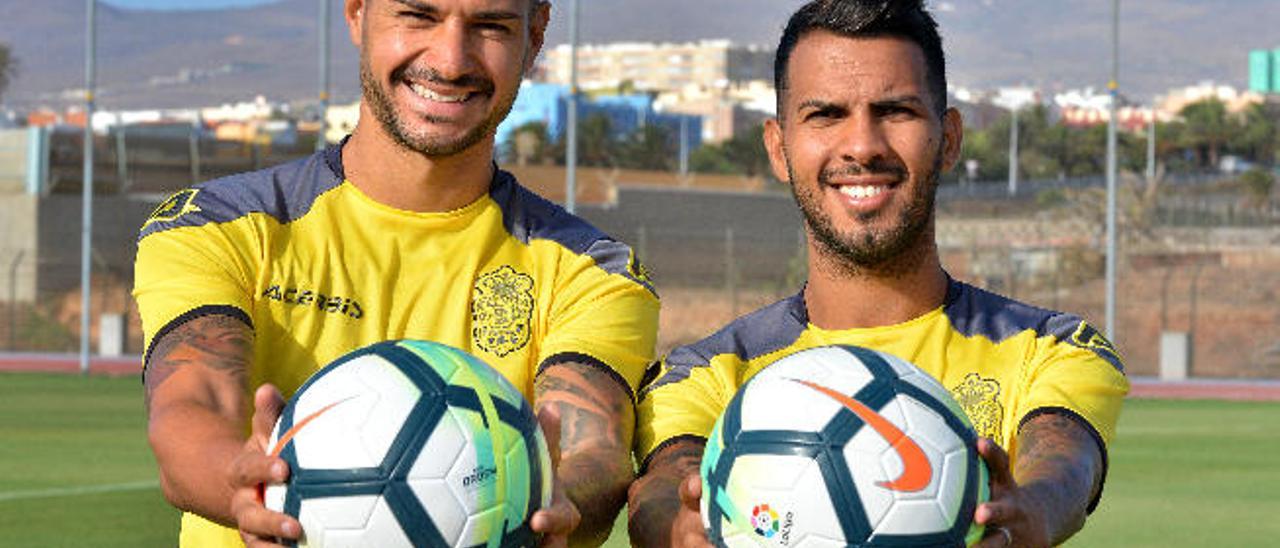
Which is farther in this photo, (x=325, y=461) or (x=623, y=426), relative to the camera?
(x=623, y=426)

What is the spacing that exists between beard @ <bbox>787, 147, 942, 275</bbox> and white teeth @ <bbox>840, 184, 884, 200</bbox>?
0.15ft

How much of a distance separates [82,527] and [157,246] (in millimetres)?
9174

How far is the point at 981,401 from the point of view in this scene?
559 centimetres

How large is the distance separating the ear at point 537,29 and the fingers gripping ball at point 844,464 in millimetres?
1383

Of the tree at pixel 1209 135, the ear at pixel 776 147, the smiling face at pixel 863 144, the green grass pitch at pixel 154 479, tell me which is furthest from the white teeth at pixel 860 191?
the tree at pixel 1209 135

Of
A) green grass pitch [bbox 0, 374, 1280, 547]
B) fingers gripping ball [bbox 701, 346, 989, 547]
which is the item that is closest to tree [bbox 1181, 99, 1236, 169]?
green grass pitch [bbox 0, 374, 1280, 547]

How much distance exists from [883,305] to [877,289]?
1.9 inches

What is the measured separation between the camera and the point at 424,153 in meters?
5.75

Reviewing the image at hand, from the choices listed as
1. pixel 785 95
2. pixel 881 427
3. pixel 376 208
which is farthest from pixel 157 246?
pixel 881 427

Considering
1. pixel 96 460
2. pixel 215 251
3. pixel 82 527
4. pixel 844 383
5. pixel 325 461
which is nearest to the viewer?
pixel 325 461

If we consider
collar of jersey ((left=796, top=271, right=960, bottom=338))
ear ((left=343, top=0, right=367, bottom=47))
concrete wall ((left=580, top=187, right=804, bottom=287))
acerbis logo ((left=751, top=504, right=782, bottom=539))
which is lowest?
concrete wall ((left=580, top=187, right=804, bottom=287))

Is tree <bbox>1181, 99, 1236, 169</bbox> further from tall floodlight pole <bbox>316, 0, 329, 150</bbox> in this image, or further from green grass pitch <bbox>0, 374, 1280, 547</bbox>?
green grass pitch <bbox>0, 374, 1280, 547</bbox>

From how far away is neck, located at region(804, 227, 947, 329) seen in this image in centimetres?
575

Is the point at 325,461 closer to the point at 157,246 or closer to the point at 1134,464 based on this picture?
the point at 157,246
